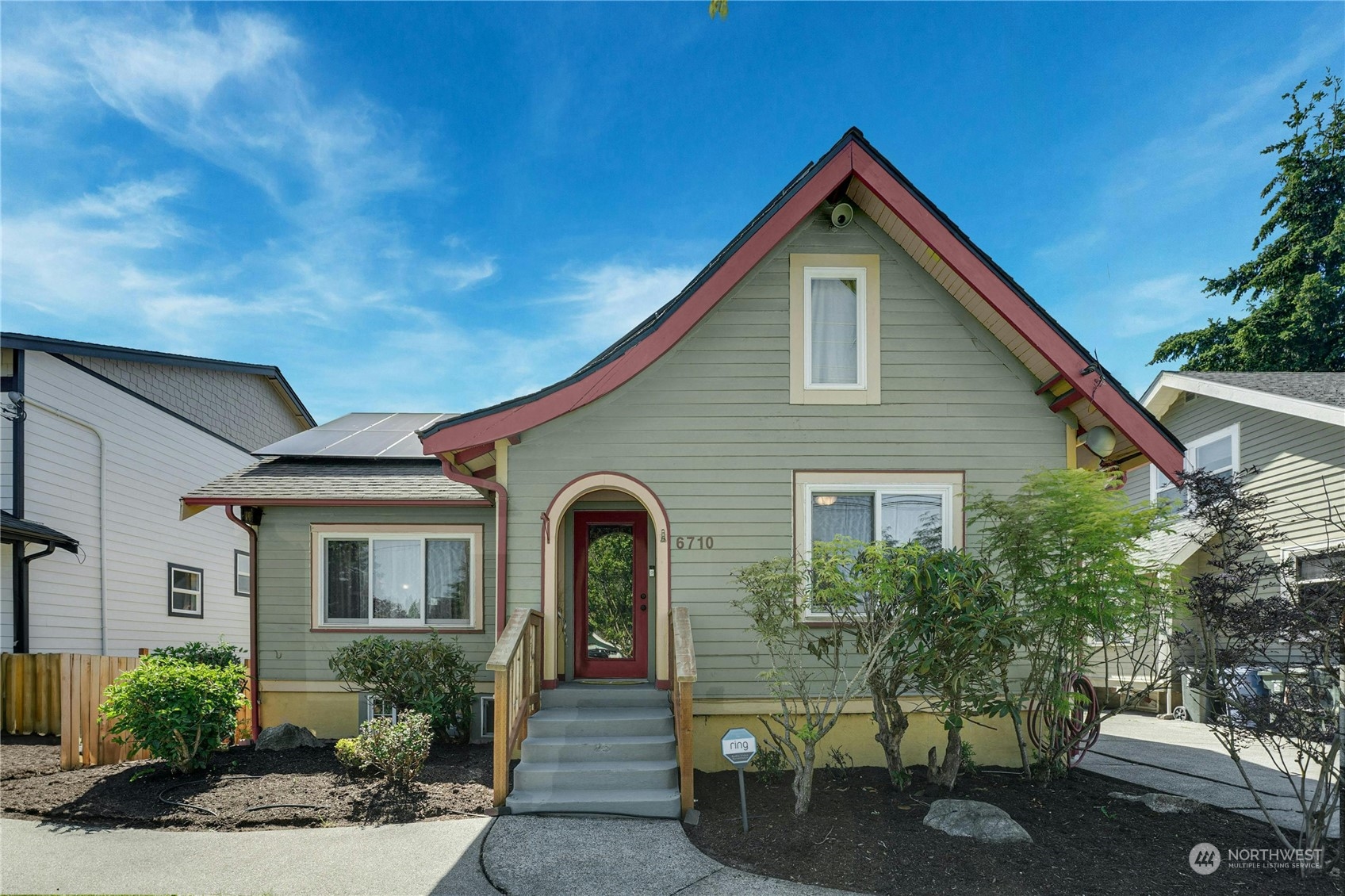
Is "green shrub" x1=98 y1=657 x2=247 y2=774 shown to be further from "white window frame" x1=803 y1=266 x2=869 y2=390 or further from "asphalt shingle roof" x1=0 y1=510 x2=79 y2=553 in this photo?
"white window frame" x1=803 y1=266 x2=869 y2=390

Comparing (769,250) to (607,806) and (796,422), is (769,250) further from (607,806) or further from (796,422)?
(607,806)

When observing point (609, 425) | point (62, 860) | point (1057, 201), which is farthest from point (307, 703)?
point (1057, 201)

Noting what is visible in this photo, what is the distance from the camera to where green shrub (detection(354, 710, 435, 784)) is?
6.96m

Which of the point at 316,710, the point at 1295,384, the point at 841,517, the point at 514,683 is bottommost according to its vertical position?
the point at 316,710

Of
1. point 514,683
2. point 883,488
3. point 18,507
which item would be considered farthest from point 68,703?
point 883,488

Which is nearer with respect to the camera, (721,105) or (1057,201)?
(721,105)

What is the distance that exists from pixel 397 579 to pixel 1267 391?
13887 millimetres

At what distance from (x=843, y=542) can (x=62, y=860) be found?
250 inches

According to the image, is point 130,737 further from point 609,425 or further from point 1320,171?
point 1320,171

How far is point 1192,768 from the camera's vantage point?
344 inches

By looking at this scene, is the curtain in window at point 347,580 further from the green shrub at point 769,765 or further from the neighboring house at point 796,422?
the green shrub at point 769,765

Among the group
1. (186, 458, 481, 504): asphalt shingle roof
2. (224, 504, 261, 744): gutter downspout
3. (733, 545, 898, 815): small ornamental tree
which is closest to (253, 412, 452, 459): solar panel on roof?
(186, 458, 481, 504): asphalt shingle roof

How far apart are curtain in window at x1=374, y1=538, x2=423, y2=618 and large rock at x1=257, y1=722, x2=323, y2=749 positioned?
5.61 feet

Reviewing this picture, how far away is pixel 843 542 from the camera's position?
709 centimetres
